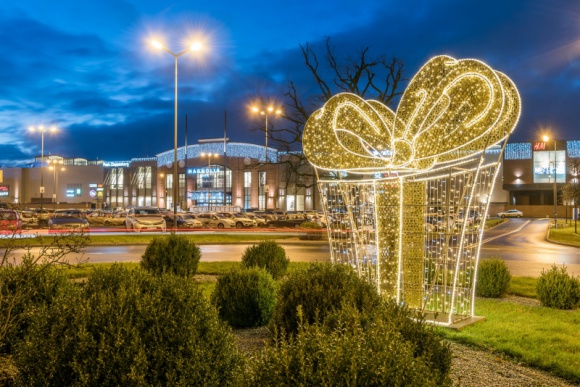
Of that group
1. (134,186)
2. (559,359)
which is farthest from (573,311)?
(134,186)

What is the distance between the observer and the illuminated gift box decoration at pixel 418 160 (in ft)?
25.9

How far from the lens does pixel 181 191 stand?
87625 millimetres

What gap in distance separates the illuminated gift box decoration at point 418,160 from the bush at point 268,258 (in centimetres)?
287

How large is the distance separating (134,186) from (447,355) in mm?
92375

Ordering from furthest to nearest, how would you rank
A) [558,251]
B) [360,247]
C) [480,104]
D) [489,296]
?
[558,251], [489,296], [360,247], [480,104]

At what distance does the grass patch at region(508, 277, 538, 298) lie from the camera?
1189 centimetres

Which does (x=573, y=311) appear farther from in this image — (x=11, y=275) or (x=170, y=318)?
(x=11, y=275)

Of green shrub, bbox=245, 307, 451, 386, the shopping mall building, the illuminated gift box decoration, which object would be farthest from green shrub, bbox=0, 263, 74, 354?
the shopping mall building

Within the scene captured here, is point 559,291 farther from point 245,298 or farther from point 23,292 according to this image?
point 23,292

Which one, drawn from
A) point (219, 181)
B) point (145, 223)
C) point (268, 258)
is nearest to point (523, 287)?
point (268, 258)

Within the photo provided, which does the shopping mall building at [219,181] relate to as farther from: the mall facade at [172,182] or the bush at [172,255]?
the bush at [172,255]

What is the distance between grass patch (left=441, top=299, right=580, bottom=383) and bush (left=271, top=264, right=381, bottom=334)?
1525 millimetres

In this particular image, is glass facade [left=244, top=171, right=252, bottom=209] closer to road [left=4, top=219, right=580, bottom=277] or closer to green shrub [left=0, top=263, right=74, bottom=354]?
road [left=4, top=219, right=580, bottom=277]

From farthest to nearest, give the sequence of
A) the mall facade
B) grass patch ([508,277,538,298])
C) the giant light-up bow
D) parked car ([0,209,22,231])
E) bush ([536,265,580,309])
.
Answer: the mall facade → grass patch ([508,277,538,298]) → bush ([536,265,580,309]) → the giant light-up bow → parked car ([0,209,22,231])
